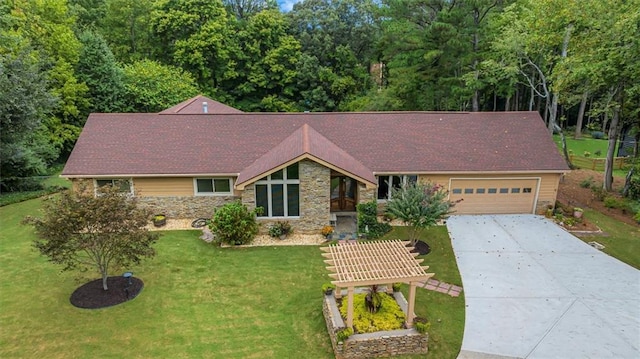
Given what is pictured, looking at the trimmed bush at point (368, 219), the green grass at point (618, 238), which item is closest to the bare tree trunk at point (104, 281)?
the trimmed bush at point (368, 219)

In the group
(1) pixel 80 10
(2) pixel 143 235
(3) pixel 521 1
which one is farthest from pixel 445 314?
(1) pixel 80 10

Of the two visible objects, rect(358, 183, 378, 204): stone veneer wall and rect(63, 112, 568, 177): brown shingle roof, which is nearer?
rect(358, 183, 378, 204): stone veneer wall

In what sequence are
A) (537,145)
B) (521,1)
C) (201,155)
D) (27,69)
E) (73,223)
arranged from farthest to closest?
(521,1) < (27,69) < (537,145) < (201,155) < (73,223)

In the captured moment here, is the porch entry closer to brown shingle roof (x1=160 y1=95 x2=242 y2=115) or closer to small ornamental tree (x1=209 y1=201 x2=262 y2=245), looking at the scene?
small ornamental tree (x1=209 y1=201 x2=262 y2=245)

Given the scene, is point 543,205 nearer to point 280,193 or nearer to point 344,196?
point 344,196

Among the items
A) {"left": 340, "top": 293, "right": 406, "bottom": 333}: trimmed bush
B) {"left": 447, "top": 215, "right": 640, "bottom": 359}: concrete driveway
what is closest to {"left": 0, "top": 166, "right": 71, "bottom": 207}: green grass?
{"left": 340, "top": 293, "right": 406, "bottom": 333}: trimmed bush

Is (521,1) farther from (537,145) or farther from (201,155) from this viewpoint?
(201,155)
